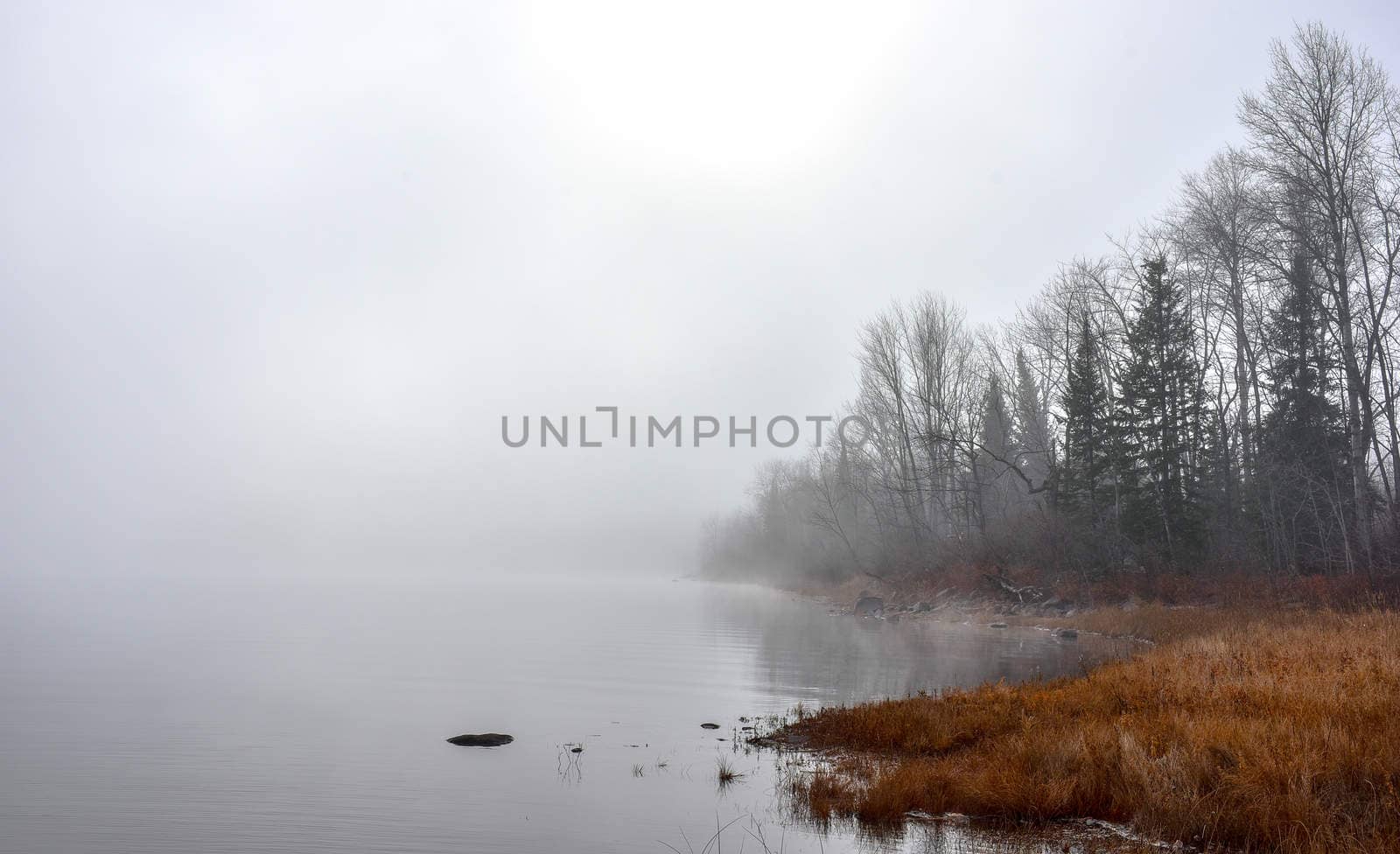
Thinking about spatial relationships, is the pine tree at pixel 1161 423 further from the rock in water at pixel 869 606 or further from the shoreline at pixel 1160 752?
the shoreline at pixel 1160 752

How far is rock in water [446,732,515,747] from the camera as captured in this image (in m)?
12.6

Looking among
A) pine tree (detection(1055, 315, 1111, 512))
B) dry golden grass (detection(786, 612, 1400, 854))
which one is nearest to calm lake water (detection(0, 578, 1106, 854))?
dry golden grass (detection(786, 612, 1400, 854))

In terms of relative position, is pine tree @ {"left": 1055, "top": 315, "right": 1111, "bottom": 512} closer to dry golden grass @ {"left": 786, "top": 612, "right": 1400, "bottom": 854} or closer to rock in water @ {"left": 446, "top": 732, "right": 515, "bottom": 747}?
dry golden grass @ {"left": 786, "top": 612, "right": 1400, "bottom": 854}

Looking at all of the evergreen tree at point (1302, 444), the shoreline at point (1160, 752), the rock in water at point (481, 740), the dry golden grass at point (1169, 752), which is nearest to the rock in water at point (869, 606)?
the evergreen tree at point (1302, 444)

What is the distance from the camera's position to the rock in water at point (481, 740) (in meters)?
12.6

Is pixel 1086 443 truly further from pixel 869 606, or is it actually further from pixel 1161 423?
pixel 869 606

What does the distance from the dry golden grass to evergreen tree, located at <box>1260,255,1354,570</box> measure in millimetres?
15404

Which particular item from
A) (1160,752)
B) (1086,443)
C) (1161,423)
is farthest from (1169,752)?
(1086,443)

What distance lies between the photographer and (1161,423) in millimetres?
34875

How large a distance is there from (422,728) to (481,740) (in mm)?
2105

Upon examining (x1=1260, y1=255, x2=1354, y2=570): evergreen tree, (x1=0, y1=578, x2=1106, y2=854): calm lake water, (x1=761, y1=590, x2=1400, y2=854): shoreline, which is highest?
(x1=1260, y1=255, x2=1354, y2=570): evergreen tree

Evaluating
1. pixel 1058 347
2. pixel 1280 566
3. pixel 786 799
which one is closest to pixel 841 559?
pixel 1058 347

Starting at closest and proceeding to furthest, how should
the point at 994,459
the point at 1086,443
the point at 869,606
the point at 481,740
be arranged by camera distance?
the point at 481,740 < the point at 1086,443 < the point at 869,606 < the point at 994,459

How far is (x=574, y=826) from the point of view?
8.55 meters
